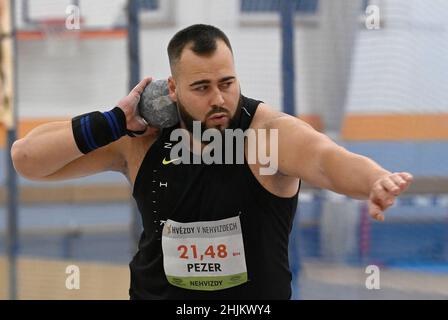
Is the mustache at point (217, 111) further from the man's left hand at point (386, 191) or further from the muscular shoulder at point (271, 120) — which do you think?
the man's left hand at point (386, 191)

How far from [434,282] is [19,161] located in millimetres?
2560

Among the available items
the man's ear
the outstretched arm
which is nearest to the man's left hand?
the outstretched arm

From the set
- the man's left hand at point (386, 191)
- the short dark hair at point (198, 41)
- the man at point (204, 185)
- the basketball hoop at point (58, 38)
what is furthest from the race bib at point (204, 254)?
the basketball hoop at point (58, 38)

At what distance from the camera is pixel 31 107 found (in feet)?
17.7

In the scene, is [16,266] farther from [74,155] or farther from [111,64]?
[74,155]

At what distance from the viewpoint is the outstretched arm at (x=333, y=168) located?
2.16m

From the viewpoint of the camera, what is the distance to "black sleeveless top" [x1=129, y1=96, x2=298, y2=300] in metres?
2.88

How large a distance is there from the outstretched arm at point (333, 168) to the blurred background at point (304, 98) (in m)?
1.94

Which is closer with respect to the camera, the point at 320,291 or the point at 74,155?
the point at 74,155

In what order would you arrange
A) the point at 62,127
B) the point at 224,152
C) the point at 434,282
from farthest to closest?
the point at 434,282 < the point at 62,127 < the point at 224,152

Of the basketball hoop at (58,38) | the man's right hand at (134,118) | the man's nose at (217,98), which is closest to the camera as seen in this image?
the man's nose at (217,98)

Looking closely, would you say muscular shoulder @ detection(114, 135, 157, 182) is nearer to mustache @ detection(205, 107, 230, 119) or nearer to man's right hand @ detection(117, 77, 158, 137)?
man's right hand @ detection(117, 77, 158, 137)
